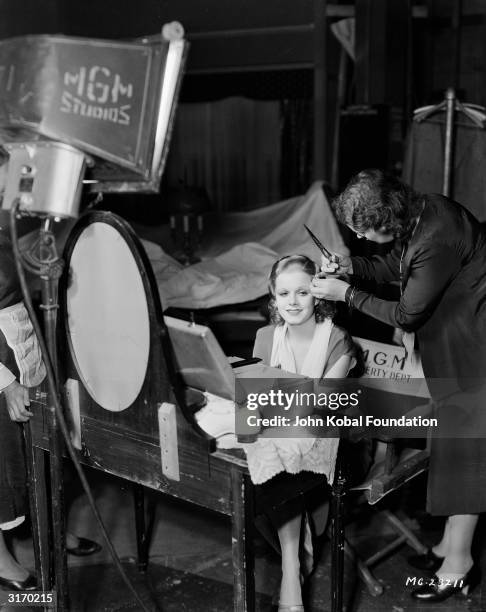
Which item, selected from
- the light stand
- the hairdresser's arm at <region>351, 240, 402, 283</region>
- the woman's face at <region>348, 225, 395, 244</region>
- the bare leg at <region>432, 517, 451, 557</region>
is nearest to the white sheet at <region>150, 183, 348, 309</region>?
the hairdresser's arm at <region>351, 240, 402, 283</region>

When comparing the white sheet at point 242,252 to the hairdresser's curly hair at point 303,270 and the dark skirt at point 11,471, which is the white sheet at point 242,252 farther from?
the hairdresser's curly hair at point 303,270

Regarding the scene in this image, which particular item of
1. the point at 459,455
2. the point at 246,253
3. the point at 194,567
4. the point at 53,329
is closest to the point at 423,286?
the point at 459,455

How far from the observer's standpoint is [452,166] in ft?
12.3

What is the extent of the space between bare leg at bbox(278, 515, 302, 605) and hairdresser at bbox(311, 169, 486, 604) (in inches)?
18.2

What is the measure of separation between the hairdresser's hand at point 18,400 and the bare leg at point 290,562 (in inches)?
33.5

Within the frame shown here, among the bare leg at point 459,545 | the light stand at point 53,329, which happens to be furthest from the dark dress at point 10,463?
the bare leg at point 459,545

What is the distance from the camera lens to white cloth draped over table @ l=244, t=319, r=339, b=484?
1719 mm

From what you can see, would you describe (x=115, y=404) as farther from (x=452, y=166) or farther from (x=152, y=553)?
(x=452, y=166)

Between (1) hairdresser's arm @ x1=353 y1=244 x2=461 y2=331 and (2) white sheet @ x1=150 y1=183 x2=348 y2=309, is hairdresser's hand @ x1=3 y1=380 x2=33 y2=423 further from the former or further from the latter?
(2) white sheet @ x1=150 y1=183 x2=348 y2=309

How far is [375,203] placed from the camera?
2.10 m

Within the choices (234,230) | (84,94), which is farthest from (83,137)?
(234,230)

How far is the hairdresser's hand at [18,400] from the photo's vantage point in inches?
86.8

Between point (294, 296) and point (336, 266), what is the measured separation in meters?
0.16

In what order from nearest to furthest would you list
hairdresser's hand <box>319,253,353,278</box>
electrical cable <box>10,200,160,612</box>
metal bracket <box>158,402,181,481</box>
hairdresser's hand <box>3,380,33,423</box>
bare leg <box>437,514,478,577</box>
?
electrical cable <box>10,200,160,612</box>, metal bracket <box>158,402,181,481</box>, hairdresser's hand <box>3,380,33,423</box>, hairdresser's hand <box>319,253,353,278</box>, bare leg <box>437,514,478,577</box>
